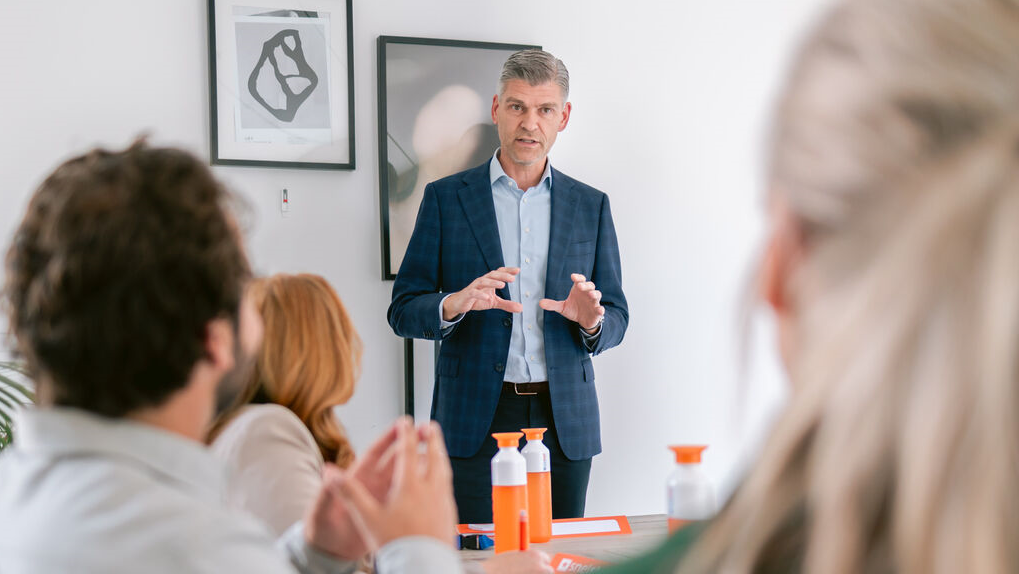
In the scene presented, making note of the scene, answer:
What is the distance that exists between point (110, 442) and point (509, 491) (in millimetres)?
1007

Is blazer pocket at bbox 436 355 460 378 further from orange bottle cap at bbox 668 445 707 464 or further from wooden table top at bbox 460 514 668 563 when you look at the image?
orange bottle cap at bbox 668 445 707 464

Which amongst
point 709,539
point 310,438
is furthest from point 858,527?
point 310,438

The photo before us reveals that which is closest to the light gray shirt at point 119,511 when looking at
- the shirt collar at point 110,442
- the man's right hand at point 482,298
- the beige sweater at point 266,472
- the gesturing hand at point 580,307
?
the shirt collar at point 110,442

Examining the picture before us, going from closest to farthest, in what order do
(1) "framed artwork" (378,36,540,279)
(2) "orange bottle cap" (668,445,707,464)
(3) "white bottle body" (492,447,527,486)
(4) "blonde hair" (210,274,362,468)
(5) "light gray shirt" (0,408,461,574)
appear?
(5) "light gray shirt" (0,408,461,574), (4) "blonde hair" (210,274,362,468), (2) "orange bottle cap" (668,445,707,464), (3) "white bottle body" (492,447,527,486), (1) "framed artwork" (378,36,540,279)

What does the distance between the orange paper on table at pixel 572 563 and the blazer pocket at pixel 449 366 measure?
3.53ft

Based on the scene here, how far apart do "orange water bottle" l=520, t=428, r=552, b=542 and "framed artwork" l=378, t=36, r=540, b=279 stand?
130 centimetres

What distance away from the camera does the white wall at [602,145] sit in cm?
280

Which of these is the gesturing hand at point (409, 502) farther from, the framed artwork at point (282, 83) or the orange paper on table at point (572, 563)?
the framed artwork at point (282, 83)

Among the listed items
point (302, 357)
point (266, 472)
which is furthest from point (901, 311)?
point (302, 357)

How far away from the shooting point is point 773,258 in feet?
1.67

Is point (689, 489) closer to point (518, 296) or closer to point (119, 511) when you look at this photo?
→ point (119, 511)

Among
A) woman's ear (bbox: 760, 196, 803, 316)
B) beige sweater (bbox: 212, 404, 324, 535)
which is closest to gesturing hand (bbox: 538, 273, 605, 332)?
beige sweater (bbox: 212, 404, 324, 535)

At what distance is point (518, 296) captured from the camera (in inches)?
110

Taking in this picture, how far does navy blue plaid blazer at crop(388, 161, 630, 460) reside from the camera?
2.64 metres
